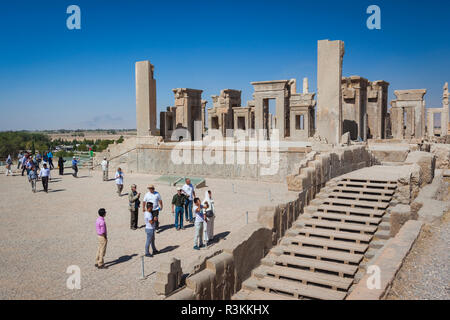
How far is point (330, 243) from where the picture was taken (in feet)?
26.6

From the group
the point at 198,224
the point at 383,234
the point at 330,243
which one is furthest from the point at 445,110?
the point at 198,224

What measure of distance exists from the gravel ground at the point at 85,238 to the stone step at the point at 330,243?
3.41 ft

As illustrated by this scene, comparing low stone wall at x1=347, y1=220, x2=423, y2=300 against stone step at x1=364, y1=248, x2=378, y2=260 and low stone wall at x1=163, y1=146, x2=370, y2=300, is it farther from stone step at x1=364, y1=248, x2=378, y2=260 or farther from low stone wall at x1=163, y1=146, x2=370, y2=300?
low stone wall at x1=163, y1=146, x2=370, y2=300

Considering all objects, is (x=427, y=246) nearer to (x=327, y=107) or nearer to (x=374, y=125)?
(x=327, y=107)

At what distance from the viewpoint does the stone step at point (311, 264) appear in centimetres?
725

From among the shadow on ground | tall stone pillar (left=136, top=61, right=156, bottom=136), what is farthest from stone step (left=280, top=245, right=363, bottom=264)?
tall stone pillar (left=136, top=61, right=156, bottom=136)

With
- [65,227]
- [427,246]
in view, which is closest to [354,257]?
[427,246]

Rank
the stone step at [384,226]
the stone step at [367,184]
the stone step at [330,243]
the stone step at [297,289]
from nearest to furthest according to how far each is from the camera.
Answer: the stone step at [297,289] < the stone step at [330,243] < the stone step at [384,226] < the stone step at [367,184]

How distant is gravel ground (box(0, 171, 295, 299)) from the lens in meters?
6.93

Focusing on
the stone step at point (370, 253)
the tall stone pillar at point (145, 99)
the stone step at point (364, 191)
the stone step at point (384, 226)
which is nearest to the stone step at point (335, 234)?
the stone step at point (370, 253)

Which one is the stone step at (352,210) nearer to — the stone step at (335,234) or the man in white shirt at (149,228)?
the stone step at (335,234)

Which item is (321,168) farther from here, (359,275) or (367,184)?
(359,275)
